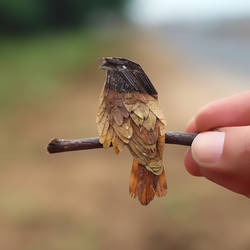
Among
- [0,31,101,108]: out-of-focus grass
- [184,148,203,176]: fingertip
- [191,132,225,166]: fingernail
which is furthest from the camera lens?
[0,31,101,108]: out-of-focus grass

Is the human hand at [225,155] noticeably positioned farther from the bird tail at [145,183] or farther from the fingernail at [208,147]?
the bird tail at [145,183]

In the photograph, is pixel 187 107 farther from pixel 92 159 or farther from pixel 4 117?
pixel 4 117

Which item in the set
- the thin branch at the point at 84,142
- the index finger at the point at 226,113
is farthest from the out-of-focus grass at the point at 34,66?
the thin branch at the point at 84,142

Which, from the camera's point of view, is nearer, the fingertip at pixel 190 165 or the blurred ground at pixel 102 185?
the fingertip at pixel 190 165

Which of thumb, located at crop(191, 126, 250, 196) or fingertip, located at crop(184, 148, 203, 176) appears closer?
thumb, located at crop(191, 126, 250, 196)

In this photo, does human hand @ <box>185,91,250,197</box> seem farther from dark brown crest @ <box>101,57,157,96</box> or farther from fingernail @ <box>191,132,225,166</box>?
dark brown crest @ <box>101,57,157,96</box>

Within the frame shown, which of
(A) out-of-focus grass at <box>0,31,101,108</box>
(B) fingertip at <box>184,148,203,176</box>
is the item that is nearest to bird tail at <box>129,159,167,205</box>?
(B) fingertip at <box>184,148,203,176</box>
